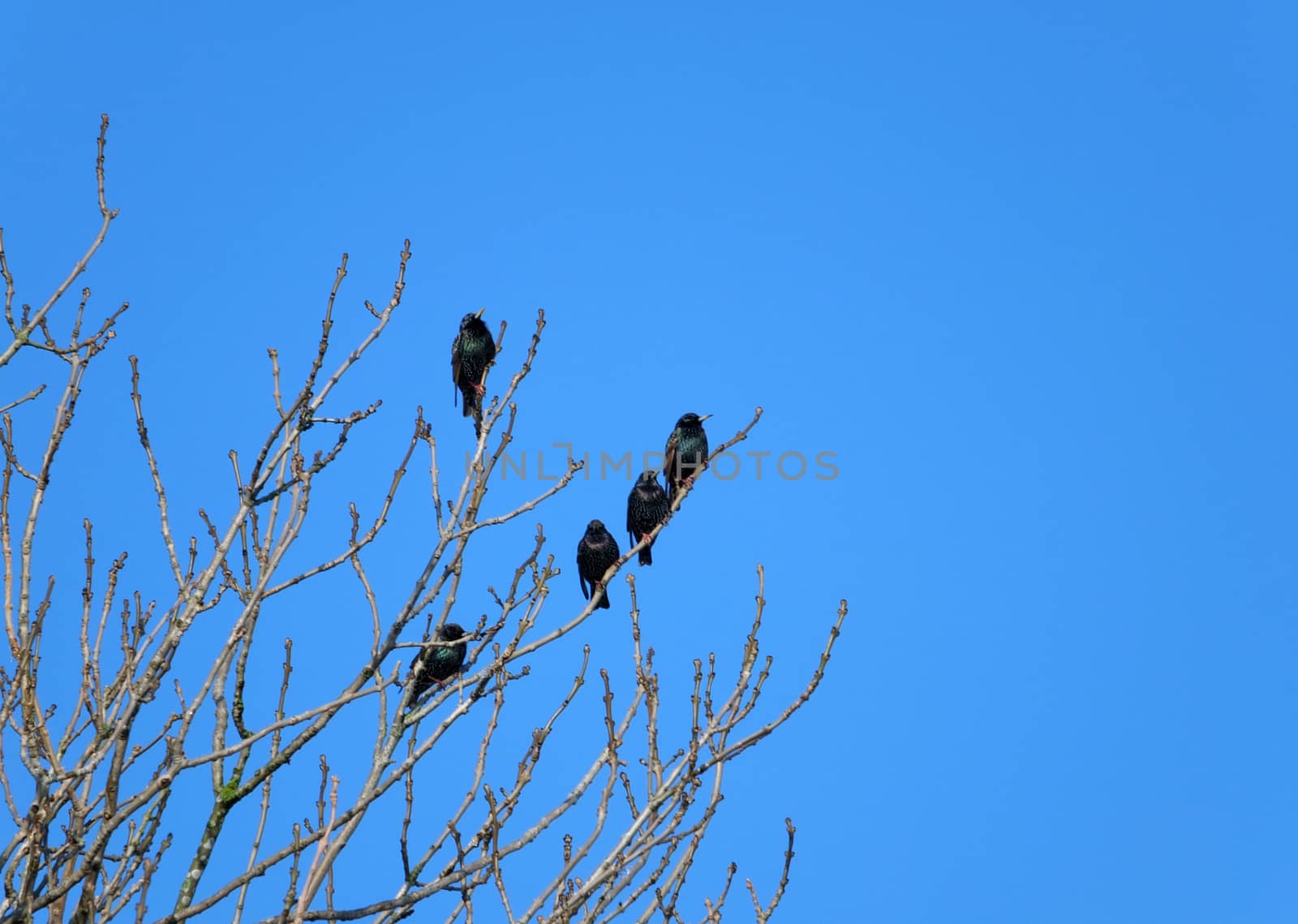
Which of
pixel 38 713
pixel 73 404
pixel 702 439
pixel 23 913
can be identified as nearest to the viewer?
pixel 23 913

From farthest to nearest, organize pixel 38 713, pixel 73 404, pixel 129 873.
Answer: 1. pixel 73 404
2. pixel 129 873
3. pixel 38 713

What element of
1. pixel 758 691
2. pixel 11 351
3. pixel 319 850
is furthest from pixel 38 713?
pixel 758 691

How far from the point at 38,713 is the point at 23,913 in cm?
70

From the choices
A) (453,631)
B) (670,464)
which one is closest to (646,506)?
(670,464)

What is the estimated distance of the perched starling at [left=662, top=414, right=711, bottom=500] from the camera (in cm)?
1292

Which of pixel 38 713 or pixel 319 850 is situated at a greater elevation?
pixel 38 713

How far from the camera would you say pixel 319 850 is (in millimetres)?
4855

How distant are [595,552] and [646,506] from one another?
624mm

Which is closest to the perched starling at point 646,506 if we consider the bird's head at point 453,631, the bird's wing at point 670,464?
the bird's wing at point 670,464

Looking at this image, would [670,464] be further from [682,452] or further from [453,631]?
[453,631]

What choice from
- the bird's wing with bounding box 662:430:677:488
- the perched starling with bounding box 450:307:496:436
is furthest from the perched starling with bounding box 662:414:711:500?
the perched starling with bounding box 450:307:496:436

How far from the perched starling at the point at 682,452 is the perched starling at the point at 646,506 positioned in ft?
Result: 0.64

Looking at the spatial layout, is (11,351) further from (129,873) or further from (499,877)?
(499,877)

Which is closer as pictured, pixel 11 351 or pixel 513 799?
pixel 513 799
